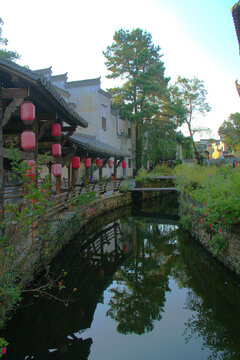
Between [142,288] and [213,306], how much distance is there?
1.48 meters

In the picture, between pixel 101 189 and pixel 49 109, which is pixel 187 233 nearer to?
pixel 101 189

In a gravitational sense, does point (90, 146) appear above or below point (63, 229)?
above

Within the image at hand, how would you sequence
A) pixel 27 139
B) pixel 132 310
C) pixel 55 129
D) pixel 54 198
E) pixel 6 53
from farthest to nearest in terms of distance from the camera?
pixel 6 53
pixel 55 129
pixel 54 198
pixel 27 139
pixel 132 310

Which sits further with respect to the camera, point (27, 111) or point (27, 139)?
point (27, 139)

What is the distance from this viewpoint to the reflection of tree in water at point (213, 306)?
4031 millimetres

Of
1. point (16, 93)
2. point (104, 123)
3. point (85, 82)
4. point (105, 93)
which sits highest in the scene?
point (85, 82)


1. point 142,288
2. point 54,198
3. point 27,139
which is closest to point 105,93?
point 54,198

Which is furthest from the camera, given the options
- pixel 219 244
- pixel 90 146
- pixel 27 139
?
pixel 90 146

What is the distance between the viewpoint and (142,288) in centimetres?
591

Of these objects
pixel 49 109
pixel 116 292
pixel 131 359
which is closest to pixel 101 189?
pixel 49 109

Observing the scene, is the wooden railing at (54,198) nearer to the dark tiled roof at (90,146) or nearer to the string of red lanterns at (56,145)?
the string of red lanterns at (56,145)

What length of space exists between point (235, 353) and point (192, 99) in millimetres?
26555

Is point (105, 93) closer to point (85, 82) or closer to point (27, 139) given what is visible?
point (85, 82)

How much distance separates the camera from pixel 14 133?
8.84m
